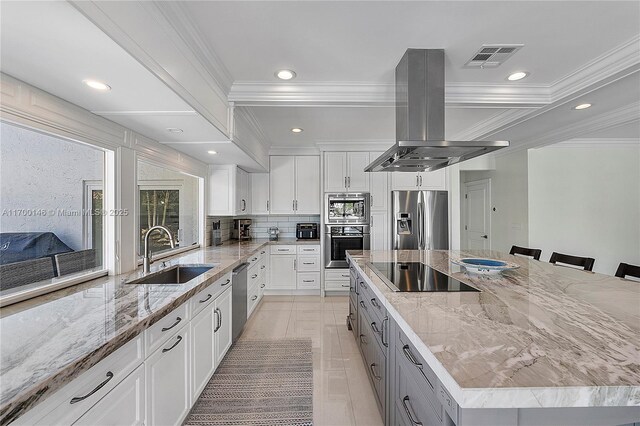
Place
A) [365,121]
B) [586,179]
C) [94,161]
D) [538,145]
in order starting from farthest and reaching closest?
1. [586,179]
2. [538,145]
3. [365,121]
4. [94,161]

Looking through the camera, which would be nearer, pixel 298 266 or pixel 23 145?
pixel 23 145

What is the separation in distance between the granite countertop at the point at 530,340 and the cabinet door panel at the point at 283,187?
10.8 feet

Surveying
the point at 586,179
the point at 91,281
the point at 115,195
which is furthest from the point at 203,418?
the point at 586,179

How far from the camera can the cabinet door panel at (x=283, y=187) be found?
15.9 ft

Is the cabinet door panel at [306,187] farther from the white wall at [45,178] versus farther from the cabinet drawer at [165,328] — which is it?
the cabinet drawer at [165,328]

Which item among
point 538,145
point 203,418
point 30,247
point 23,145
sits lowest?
point 203,418

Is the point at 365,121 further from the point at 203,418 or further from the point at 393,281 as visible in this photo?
the point at 203,418

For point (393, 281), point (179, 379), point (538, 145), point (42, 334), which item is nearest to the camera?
point (42, 334)

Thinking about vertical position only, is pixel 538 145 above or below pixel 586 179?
above

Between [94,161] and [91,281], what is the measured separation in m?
0.82

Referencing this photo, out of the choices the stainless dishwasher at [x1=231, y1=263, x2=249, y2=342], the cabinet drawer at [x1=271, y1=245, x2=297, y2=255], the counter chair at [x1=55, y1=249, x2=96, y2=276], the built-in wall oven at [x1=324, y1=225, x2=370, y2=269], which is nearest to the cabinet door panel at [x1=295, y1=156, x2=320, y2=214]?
the built-in wall oven at [x1=324, y1=225, x2=370, y2=269]

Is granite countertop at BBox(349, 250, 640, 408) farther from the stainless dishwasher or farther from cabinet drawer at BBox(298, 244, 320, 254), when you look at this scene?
cabinet drawer at BBox(298, 244, 320, 254)

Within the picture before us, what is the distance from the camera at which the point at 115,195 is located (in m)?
2.11

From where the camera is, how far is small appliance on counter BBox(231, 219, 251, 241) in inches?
188
